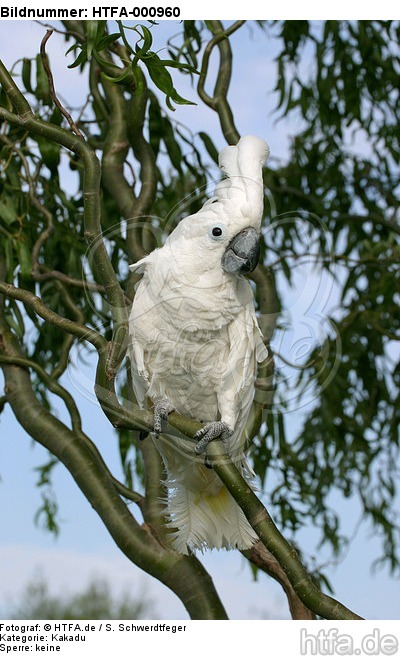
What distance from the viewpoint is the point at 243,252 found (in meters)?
1.78

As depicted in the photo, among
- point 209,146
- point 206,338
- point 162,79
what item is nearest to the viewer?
point 162,79

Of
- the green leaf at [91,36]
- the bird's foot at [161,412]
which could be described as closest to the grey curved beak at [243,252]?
the bird's foot at [161,412]

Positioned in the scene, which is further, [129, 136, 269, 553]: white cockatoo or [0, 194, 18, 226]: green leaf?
[0, 194, 18, 226]: green leaf

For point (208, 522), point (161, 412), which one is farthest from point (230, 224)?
point (208, 522)

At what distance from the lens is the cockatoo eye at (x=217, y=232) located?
179cm

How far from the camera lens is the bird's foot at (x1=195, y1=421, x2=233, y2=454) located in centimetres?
181

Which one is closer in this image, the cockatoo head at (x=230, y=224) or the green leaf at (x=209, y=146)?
the cockatoo head at (x=230, y=224)

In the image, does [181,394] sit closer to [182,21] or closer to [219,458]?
[219,458]

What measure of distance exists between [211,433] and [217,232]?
1.39ft

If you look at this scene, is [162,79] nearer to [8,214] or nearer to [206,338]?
[206,338]

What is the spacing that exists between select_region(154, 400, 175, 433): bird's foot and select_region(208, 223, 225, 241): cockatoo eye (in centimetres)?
38

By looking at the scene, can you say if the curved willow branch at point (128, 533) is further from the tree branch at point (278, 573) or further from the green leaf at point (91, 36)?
the green leaf at point (91, 36)

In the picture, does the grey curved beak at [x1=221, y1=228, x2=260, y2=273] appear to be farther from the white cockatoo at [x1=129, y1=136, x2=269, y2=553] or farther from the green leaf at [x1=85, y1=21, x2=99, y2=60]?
the green leaf at [x1=85, y1=21, x2=99, y2=60]

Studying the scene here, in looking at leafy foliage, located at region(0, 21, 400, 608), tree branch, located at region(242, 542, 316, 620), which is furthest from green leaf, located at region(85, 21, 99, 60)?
tree branch, located at region(242, 542, 316, 620)
